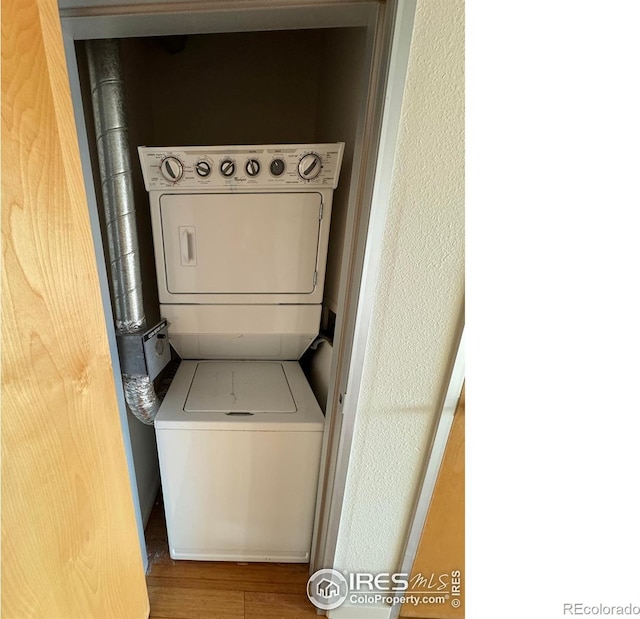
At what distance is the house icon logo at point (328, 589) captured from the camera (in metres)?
1.08

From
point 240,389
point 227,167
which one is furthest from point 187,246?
point 240,389

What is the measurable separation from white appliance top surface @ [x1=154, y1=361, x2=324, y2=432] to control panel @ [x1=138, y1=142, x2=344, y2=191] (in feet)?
2.41

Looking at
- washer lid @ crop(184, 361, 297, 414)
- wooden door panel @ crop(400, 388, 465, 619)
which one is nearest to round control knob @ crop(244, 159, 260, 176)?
washer lid @ crop(184, 361, 297, 414)

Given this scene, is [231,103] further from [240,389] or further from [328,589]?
[328,589]

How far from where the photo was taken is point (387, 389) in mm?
847

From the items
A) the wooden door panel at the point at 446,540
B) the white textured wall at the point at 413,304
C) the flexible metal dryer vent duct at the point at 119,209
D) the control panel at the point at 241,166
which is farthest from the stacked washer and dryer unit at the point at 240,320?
the wooden door panel at the point at 446,540

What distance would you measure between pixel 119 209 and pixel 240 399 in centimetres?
75

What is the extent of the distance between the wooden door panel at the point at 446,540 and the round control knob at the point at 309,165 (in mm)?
857

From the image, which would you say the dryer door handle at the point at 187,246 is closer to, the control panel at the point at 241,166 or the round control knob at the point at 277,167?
the control panel at the point at 241,166

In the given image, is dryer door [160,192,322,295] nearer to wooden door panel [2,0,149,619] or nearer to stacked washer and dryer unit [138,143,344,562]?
stacked washer and dryer unit [138,143,344,562]

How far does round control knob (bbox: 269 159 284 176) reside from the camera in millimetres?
1006

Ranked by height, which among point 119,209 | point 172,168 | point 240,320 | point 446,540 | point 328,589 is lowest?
point 328,589

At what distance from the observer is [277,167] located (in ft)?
3.32
